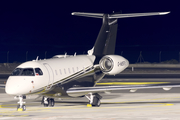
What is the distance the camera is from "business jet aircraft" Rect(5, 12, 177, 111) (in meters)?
21.5

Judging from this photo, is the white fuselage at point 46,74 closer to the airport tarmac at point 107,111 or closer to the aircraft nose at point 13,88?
the aircraft nose at point 13,88

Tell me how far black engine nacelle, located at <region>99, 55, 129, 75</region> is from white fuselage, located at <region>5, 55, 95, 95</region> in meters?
0.89

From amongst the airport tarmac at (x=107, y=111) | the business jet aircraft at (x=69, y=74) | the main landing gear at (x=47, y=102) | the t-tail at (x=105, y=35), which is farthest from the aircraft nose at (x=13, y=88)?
the t-tail at (x=105, y=35)

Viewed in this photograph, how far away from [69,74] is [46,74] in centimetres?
232

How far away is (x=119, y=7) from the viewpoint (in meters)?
135

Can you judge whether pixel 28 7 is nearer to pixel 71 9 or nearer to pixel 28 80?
pixel 71 9

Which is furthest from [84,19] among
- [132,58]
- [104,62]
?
[104,62]

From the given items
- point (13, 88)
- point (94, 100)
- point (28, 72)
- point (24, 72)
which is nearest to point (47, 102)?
point (94, 100)

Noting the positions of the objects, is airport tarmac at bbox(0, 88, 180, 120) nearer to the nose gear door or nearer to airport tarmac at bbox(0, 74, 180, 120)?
airport tarmac at bbox(0, 74, 180, 120)

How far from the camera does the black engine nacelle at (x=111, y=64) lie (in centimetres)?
2544

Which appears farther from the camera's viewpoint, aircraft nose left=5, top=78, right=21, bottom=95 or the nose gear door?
the nose gear door

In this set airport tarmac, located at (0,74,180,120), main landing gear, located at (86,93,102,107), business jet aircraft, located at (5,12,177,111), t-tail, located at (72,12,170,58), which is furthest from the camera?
t-tail, located at (72,12,170,58)

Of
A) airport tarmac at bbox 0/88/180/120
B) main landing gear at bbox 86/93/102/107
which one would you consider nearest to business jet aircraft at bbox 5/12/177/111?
main landing gear at bbox 86/93/102/107

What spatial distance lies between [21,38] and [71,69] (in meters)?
115
